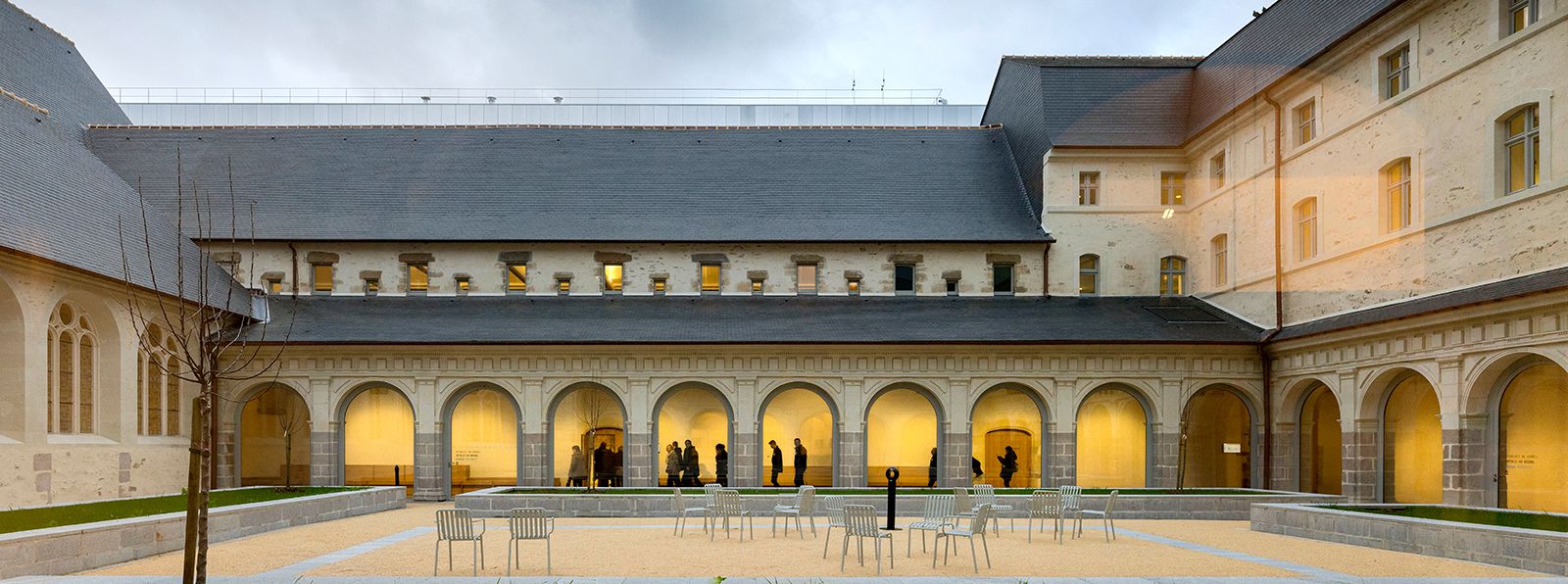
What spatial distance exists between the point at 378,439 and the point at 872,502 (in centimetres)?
1645

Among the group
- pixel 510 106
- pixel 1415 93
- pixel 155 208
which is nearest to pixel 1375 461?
pixel 1415 93

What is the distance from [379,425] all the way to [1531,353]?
92.6 feet

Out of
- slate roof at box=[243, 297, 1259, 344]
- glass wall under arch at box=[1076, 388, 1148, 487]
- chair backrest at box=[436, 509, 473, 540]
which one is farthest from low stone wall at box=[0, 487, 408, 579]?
glass wall under arch at box=[1076, 388, 1148, 487]

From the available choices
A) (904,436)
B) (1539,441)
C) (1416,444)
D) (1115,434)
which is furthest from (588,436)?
(1539,441)

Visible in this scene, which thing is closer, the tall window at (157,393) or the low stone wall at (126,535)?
the low stone wall at (126,535)

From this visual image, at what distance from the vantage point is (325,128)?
126 feet

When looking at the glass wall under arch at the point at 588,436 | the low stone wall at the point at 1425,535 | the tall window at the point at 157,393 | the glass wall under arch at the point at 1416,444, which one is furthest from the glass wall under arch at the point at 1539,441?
the tall window at the point at 157,393

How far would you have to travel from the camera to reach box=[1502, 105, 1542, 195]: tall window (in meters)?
20.3

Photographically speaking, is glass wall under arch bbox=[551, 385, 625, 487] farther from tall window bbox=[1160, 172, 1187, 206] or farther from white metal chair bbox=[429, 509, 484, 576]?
tall window bbox=[1160, 172, 1187, 206]

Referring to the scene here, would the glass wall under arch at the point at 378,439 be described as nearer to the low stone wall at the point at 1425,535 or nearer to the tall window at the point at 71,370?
the tall window at the point at 71,370

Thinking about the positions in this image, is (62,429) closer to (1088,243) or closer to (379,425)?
(379,425)

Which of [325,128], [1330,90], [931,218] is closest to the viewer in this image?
[1330,90]

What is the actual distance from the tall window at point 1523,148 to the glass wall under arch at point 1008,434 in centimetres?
1515

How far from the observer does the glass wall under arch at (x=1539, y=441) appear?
21.9 metres
